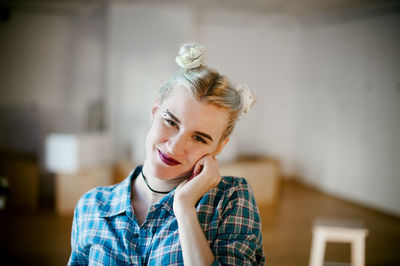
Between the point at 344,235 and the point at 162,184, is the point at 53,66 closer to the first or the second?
the point at 344,235

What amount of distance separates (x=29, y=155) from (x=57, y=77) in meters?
1.19

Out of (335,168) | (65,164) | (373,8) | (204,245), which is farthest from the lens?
(335,168)

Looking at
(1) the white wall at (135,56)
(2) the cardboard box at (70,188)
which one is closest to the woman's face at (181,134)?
(2) the cardboard box at (70,188)

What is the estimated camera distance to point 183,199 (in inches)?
42.2

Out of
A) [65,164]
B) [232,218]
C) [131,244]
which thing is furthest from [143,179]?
[65,164]

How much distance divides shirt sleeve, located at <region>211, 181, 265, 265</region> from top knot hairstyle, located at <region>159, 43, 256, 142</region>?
0.22m

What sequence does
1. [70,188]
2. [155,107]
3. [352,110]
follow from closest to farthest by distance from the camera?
1. [155,107]
2. [70,188]
3. [352,110]

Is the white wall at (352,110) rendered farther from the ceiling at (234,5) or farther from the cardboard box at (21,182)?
the cardboard box at (21,182)

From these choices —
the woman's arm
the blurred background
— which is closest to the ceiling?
the blurred background

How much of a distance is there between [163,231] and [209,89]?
17.4 inches

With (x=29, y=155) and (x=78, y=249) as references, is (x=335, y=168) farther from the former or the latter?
(x=78, y=249)

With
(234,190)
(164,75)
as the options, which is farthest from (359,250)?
(164,75)

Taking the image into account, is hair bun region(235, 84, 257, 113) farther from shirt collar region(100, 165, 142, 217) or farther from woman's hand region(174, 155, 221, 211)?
shirt collar region(100, 165, 142, 217)

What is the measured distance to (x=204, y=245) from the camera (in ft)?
3.34
